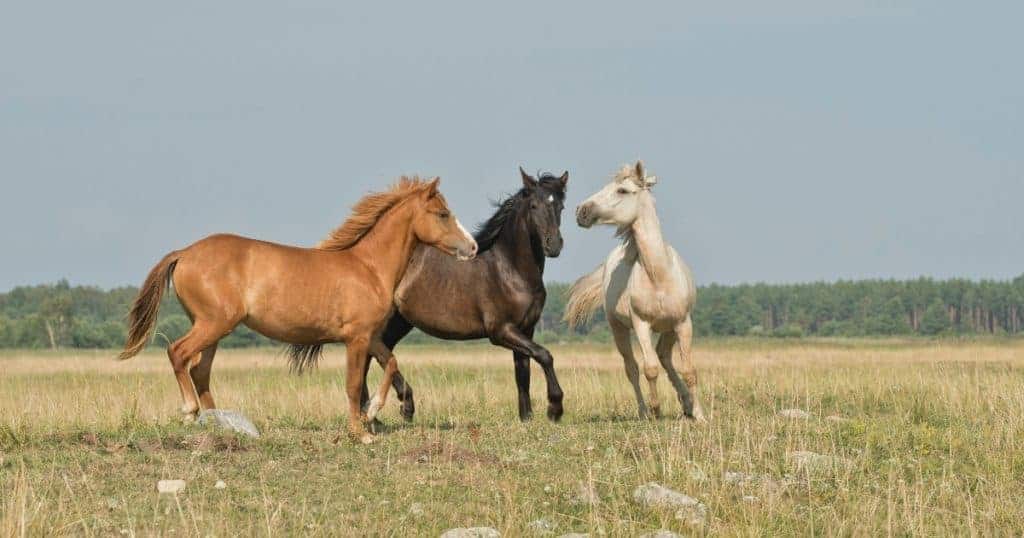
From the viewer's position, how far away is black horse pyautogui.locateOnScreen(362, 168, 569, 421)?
44.2 ft

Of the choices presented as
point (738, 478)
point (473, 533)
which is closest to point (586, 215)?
point (738, 478)

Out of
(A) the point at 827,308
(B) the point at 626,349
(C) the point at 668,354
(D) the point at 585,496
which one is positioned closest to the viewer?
→ (D) the point at 585,496

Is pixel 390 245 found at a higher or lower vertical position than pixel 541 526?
higher

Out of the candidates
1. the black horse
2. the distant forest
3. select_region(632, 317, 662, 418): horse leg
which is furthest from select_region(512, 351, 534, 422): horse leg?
the distant forest

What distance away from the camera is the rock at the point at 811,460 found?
31.4ft

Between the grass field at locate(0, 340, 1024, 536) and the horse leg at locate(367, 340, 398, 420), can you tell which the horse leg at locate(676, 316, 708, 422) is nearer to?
the grass field at locate(0, 340, 1024, 536)

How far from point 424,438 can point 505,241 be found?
3.13 meters

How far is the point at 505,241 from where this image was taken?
13.8m

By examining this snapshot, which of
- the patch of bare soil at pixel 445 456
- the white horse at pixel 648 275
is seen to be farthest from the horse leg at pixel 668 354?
the patch of bare soil at pixel 445 456

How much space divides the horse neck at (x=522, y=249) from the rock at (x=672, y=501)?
5.15m

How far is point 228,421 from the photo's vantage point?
11.2 metres

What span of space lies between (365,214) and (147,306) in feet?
7.20

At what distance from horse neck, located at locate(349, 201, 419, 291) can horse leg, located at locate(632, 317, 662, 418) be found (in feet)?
8.73

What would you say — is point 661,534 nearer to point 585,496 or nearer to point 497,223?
point 585,496
